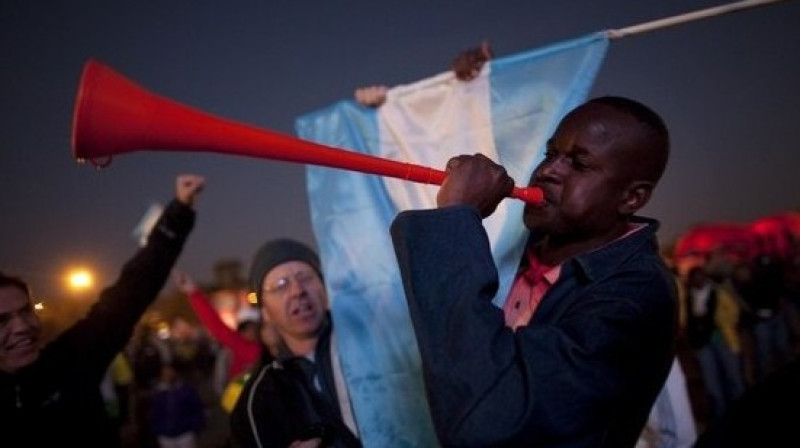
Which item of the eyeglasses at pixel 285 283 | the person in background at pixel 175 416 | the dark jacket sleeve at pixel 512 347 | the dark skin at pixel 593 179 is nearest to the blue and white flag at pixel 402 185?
the eyeglasses at pixel 285 283

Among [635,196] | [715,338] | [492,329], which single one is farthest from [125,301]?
[715,338]

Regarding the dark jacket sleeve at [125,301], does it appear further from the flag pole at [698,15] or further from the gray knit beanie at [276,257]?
the flag pole at [698,15]

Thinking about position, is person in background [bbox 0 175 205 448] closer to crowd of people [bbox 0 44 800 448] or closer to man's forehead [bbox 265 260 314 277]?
crowd of people [bbox 0 44 800 448]

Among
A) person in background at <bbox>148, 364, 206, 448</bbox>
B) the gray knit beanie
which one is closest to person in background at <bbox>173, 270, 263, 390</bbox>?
person in background at <bbox>148, 364, 206, 448</bbox>

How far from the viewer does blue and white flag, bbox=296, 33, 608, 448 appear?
2145 millimetres

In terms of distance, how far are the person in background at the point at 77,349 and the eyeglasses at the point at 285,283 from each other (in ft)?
1.74

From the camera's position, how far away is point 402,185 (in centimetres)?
246

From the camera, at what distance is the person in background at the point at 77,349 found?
2.29 metres

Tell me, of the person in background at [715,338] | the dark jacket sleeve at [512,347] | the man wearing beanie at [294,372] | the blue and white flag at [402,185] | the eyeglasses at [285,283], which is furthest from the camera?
the person in background at [715,338]

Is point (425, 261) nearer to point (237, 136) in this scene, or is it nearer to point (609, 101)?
point (237, 136)

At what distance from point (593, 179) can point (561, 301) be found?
332 mm

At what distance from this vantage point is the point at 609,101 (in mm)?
1619

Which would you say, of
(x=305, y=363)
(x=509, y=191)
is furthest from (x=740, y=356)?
(x=509, y=191)

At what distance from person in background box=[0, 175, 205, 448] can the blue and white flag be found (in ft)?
2.63
